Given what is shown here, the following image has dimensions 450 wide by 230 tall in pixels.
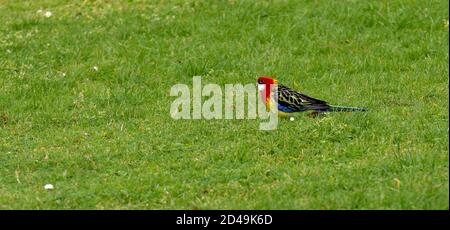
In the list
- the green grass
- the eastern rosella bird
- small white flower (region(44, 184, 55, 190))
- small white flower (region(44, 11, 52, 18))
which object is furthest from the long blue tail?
small white flower (region(44, 11, 52, 18))

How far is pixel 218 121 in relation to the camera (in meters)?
9.22

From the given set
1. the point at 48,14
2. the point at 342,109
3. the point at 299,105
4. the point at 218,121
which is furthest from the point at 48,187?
the point at 48,14

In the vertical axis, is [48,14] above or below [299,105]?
above

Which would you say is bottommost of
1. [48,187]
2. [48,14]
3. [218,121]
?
[48,187]

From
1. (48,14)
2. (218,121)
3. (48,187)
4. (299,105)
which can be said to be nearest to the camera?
(48,187)

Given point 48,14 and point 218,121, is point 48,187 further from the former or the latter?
point 48,14

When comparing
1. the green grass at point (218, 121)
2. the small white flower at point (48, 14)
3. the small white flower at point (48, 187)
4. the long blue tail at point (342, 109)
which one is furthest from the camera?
the small white flower at point (48, 14)

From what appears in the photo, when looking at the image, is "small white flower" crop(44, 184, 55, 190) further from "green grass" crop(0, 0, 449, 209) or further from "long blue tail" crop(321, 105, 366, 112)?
"long blue tail" crop(321, 105, 366, 112)

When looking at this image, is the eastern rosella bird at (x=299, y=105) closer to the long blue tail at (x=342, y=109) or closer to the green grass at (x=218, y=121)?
the long blue tail at (x=342, y=109)

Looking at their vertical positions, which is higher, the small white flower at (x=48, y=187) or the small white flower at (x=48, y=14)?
the small white flower at (x=48, y=14)

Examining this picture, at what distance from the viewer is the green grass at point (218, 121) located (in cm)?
722

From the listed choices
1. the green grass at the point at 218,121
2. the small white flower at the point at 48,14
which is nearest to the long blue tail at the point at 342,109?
the green grass at the point at 218,121

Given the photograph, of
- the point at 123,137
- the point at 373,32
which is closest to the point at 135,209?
the point at 123,137

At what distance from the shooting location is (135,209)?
7.01 m
